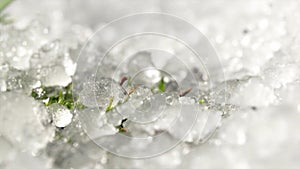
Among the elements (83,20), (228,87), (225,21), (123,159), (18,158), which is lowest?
(18,158)

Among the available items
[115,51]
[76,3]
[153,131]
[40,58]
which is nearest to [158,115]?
[153,131]

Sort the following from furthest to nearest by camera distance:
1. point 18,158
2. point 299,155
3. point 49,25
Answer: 1. point 49,25
2. point 299,155
3. point 18,158

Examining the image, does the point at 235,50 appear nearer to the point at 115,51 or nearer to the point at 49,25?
the point at 115,51

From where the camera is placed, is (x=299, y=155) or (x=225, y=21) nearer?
(x=299, y=155)

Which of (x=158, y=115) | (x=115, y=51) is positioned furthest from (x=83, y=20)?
(x=158, y=115)

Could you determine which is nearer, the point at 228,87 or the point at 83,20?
the point at 228,87

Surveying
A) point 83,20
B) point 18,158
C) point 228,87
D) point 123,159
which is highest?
point 83,20

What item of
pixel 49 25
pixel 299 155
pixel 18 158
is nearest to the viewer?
pixel 18 158

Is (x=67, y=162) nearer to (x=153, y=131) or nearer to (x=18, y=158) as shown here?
(x=18, y=158)

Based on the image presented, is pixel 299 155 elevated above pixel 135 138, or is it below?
above

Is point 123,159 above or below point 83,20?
below
